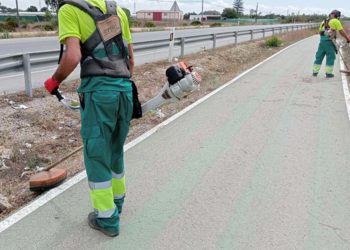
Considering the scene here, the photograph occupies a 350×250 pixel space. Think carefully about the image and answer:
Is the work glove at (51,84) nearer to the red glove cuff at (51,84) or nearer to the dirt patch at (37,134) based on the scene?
the red glove cuff at (51,84)

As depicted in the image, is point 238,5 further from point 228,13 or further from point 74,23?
point 74,23

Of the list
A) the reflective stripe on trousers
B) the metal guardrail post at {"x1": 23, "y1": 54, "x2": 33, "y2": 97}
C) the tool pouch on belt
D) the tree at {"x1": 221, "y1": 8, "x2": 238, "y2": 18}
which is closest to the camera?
the reflective stripe on trousers

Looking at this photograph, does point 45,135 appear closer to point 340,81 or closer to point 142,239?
point 142,239

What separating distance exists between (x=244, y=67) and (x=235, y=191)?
11539 mm

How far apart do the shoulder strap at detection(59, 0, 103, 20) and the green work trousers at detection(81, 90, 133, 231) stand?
58 centimetres

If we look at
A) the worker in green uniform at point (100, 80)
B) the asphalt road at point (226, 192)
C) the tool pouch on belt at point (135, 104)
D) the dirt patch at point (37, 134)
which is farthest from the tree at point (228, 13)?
the worker in green uniform at point (100, 80)

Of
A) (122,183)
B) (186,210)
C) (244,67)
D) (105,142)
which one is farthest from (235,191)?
(244,67)

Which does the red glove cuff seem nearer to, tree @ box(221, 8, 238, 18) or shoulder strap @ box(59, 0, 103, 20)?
shoulder strap @ box(59, 0, 103, 20)

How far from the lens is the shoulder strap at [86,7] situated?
9.65 feet

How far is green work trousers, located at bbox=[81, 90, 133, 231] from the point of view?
3131 millimetres

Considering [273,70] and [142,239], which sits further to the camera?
[273,70]

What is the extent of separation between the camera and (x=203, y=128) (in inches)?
266

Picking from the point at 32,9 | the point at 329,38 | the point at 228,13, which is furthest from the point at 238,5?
the point at 329,38

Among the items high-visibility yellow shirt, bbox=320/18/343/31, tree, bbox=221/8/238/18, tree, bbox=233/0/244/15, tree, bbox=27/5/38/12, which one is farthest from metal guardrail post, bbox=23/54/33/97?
tree, bbox=233/0/244/15
